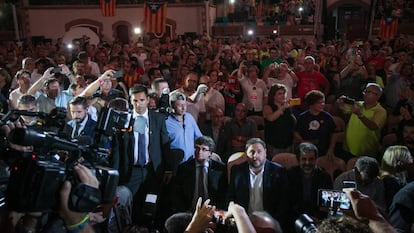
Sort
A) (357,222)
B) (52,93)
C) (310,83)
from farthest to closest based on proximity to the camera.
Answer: (310,83) < (52,93) < (357,222)

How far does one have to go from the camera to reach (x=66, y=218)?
6.26 feet

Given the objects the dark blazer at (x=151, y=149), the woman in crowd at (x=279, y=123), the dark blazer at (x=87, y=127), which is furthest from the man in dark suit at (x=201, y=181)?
the woman in crowd at (x=279, y=123)

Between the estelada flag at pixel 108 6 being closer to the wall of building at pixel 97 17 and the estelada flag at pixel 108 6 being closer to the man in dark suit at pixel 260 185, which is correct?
the wall of building at pixel 97 17

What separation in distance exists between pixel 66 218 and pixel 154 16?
10697mm

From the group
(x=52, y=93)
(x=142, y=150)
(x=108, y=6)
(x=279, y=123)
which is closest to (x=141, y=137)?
(x=142, y=150)

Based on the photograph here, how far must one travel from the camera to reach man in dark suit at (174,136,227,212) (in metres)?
4.48

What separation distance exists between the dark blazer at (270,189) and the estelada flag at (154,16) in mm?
8547

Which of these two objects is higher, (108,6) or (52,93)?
(108,6)

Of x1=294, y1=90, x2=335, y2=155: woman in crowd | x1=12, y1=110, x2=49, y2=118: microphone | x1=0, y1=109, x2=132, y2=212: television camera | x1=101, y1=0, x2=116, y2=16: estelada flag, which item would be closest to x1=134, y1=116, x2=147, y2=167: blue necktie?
x1=294, y1=90, x2=335, y2=155: woman in crowd

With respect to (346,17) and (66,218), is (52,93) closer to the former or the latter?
(66,218)

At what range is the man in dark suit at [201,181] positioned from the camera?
4480 millimetres

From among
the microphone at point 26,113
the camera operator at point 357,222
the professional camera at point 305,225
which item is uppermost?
the microphone at point 26,113

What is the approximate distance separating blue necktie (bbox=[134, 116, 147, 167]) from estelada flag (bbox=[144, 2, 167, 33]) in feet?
25.9

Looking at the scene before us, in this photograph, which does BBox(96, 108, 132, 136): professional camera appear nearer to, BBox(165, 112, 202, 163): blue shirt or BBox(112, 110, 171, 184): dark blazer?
BBox(112, 110, 171, 184): dark blazer
